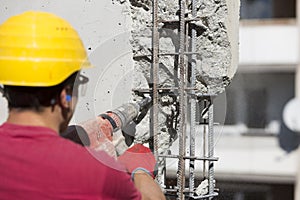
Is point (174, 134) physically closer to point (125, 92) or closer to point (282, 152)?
point (125, 92)

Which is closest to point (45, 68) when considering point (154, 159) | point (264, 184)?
point (154, 159)

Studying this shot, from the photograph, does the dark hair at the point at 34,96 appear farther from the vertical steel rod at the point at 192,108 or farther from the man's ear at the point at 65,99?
the vertical steel rod at the point at 192,108

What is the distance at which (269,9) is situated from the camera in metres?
6.34

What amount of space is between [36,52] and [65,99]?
108 mm

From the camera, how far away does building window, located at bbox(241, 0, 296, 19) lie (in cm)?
622

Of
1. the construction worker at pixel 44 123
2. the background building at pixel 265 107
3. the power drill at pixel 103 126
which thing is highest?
the construction worker at pixel 44 123

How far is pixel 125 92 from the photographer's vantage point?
1923mm

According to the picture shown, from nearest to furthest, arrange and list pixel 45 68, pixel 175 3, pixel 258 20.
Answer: pixel 45 68 < pixel 175 3 < pixel 258 20

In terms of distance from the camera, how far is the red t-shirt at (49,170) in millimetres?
1271

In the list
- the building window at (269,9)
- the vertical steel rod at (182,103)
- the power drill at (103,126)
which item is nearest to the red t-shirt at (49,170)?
the power drill at (103,126)

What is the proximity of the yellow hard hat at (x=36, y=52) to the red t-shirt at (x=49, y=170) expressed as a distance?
0.33 feet

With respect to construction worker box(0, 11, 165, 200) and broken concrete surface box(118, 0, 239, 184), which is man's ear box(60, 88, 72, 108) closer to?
construction worker box(0, 11, 165, 200)

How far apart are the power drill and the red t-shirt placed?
27 cm

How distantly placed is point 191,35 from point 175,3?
100mm
